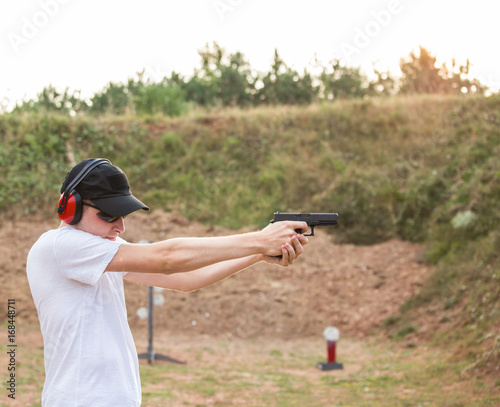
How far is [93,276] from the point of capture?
92.5 inches

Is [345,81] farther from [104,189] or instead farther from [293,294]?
[104,189]

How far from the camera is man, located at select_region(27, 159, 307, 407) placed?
2.36m

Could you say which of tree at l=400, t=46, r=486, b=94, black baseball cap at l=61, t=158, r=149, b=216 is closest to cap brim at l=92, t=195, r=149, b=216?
black baseball cap at l=61, t=158, r=149, b=216

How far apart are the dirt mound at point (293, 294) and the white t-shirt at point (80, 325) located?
33.0 feet

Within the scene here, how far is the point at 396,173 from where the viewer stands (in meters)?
16.0

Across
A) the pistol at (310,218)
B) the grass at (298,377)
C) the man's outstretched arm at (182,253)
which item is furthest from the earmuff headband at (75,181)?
the grass at (298,377)

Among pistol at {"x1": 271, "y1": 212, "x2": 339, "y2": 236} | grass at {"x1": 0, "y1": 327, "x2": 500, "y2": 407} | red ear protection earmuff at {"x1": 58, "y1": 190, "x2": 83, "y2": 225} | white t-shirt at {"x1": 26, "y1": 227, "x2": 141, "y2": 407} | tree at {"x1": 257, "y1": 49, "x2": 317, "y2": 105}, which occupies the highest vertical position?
tree at {"x1": 257, "y1": 49, "x2": 317, "y2": 105}

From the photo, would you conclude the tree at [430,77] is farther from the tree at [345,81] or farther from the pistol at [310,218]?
the pistol at [310,218]

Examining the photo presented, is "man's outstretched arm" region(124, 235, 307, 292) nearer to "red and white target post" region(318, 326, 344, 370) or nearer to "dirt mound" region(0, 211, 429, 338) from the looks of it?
"red and white target post" region(318, 326, 344, 370)

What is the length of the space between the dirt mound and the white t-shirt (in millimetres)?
10047

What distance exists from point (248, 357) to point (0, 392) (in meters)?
4.60

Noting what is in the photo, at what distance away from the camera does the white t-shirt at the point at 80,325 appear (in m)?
2.35

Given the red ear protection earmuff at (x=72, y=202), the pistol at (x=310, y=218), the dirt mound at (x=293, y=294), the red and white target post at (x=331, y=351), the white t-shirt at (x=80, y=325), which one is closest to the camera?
the white t-shirt at (x=80, y=325)

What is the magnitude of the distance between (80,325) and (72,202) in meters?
0.52
